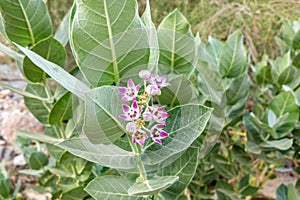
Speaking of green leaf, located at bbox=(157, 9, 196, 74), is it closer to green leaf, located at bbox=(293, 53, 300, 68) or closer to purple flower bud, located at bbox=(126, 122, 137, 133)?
purple flower bud, located at bbox=(126, 122, 137, 133)

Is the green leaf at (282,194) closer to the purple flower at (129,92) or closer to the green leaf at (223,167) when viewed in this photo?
the green leaf at (223,167)

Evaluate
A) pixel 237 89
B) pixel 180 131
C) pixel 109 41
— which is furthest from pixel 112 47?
pixel 237 89

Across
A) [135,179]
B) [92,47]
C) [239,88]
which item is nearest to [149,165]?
[135,179]

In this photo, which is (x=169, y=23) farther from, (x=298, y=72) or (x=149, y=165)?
(x=298, y=72)

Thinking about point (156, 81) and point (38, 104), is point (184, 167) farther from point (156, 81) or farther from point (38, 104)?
point (38, 104)

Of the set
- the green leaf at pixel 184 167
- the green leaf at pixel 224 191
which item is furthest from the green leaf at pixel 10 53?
the green leaf at pixel 224 191

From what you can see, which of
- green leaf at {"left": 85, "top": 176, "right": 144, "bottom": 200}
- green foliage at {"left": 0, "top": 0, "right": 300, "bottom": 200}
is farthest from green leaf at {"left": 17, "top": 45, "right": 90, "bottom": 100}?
green leaf at {"left": 85, "top": 176, "right": 144, "bottom": 200}

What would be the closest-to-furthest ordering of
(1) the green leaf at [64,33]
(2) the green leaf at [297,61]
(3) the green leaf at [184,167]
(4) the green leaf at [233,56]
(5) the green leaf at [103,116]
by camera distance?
1. (5) the green leaf at [103,116]
2. (3) the green leaf at [184,167]
3. (1) the green leaf at [64,33]
4. (4) the green leaf at [233,56]
5. (2) the green leaf at [297,61]
